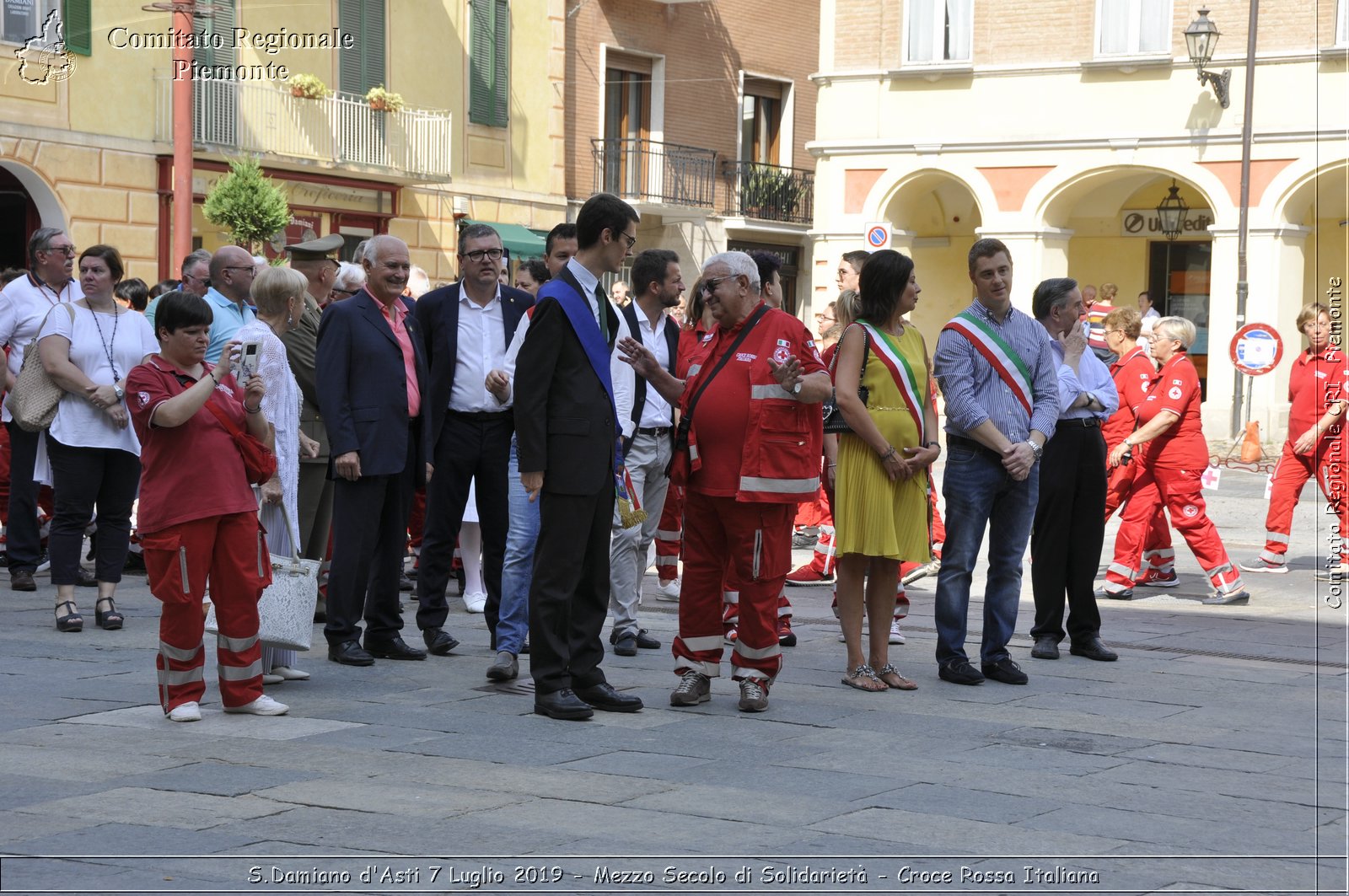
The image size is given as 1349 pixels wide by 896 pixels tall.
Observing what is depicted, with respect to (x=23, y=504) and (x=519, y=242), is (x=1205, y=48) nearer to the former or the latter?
(x=519, y=242)

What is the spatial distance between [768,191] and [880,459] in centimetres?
2985

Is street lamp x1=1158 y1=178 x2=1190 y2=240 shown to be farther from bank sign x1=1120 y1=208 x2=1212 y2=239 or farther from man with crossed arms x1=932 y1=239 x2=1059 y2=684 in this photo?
man with crossed arms x1=932 y1=239 x2=1059 y2=684

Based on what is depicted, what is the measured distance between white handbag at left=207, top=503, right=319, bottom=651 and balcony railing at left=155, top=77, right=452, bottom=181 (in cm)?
1897

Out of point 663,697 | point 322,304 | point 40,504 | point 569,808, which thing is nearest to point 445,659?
point 663,697

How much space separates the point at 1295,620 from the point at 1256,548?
3987 millimetres

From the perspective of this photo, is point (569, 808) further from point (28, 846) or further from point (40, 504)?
point (40, 504)

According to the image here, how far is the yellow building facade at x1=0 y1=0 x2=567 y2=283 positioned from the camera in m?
23.8

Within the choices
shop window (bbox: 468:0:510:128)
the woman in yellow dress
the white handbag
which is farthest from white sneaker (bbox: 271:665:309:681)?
shop window (bbox: 468:0:510:128)

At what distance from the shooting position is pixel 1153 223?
30734 millimetres

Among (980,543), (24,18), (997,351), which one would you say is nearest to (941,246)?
(24,18)

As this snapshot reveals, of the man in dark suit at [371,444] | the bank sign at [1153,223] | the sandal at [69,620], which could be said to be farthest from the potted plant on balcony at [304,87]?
the man in dark suit at [371,444]

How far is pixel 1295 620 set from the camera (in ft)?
36.2

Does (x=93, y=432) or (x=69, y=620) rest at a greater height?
(x=93, y=432)

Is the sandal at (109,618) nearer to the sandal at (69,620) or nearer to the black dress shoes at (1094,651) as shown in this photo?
the sandal at (69,620)
